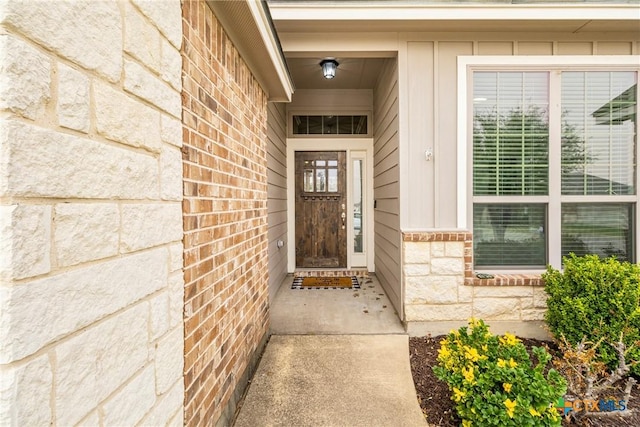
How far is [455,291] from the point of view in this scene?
2.96 meters

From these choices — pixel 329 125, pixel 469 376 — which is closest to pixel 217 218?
pixel 469 376

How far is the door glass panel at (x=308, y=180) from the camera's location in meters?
5.18

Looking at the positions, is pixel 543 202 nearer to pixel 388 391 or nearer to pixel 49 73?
pixel 388 391

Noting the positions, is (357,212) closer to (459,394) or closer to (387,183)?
(387,183)

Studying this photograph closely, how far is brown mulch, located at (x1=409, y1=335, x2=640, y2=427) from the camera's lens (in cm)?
187

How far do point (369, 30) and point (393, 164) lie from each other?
4.44 ft

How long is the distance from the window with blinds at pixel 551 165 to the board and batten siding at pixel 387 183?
0.77 meters

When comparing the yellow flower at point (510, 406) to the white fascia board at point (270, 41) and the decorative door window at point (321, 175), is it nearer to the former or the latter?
the white fascia board at point (270, 41)

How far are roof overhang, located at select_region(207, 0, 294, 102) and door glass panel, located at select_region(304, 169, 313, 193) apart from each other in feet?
8.21

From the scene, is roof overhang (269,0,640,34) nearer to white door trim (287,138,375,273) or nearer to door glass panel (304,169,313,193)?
white door trim (287,138,375,273)

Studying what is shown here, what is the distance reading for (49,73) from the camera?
614 mm

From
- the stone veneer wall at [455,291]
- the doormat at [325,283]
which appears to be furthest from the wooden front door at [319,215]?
the stone veneer wall at [455,291]

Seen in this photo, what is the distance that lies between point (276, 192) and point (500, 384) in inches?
127

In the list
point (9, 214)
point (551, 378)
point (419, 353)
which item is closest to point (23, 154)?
point (9, 214)
